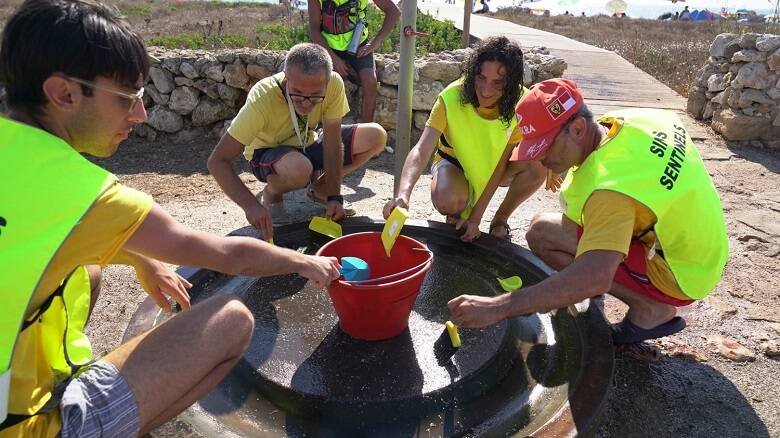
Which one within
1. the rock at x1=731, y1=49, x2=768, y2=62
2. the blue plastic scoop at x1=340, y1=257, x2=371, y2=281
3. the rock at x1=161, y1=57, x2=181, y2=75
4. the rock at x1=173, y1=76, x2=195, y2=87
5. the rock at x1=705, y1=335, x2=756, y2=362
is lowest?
the rock at x1=705, y1=335, x2=756, y2=362

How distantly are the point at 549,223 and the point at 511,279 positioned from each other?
15.3 inches

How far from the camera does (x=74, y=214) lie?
1312 millimetres

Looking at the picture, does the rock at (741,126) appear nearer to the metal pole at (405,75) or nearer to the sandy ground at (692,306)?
the sandy ground at (692,306)

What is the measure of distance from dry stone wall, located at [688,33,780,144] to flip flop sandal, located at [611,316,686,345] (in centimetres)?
399

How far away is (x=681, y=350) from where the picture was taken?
8.89ft

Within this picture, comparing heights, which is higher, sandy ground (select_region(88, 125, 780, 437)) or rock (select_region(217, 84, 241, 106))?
rock (select_region(217, 84, 241, 106))

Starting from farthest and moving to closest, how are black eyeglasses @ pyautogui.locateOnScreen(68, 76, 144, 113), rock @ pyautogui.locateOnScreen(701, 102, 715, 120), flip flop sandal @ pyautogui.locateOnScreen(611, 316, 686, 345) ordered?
1. rock @ pyautogui.locateOnScreen(701, 102, 715, 120)
2. flip flop sandal @ pyautogui.locateOnScreen(611, 316, 686, 345)
3. black eyeglasses @ pyautogui.locateOnScreen(68, 76, 144, 113)

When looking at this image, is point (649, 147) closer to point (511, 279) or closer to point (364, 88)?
point (511, 279)

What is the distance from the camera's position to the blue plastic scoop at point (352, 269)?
2.24 metres

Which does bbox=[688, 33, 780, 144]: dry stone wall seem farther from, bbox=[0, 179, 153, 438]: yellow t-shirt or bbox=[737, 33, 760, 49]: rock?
bbox=[0, 179, 153, 438]: yellow t-shirt

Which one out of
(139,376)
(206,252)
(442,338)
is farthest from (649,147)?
(139,376)

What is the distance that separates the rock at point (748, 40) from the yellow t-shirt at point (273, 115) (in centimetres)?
444

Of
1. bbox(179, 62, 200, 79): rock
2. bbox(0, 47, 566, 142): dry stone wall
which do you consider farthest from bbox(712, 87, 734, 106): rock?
bbox(179, 62, 200, 79): rock

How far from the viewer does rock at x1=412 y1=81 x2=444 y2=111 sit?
546cm
